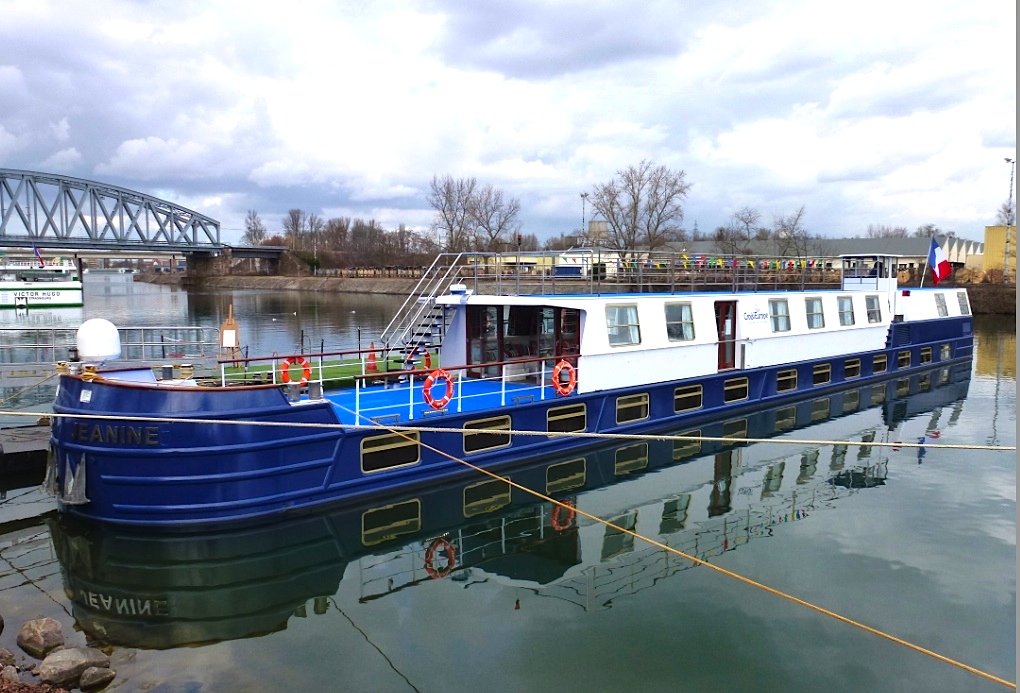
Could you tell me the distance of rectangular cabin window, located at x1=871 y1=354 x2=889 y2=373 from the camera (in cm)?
2306

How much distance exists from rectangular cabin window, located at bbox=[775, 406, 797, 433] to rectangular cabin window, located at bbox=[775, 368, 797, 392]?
1.81ft

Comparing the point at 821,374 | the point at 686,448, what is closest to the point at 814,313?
the point at 821,374

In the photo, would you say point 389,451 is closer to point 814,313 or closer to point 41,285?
point 814,313

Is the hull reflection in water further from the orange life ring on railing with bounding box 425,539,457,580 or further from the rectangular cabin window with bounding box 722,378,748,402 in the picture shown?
the rectangular cabin window with bounding box 722,378,748,402

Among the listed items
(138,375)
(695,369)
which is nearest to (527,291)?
(695,369)

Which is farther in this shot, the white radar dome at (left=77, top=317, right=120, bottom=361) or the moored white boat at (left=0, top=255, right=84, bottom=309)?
the moored white boat at (left=0, top=255, right=84, bottom=309)

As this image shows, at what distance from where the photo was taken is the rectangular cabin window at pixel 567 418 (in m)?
14.0

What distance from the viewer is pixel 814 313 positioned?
20.3 metres

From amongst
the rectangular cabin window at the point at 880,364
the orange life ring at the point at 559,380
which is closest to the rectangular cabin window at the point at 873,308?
the rectangular cabin window at the point at 880,364

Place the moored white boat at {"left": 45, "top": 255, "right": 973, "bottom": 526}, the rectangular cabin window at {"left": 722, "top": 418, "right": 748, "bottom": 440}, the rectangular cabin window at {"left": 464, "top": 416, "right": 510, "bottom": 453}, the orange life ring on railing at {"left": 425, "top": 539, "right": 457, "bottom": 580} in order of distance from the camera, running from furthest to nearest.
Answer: the rectangular cabin window at {"left": 722, "top": 418, "right": 748, "bottom": 440}, the rectangular cabin window at {"left": 464, "top": 416, "right": 510, "bottom": 453}, the moored white boat at {"left": 45, "top": 255, "right": 973, "bottom": 526}, the orange life ring on railing at {"left": 425, "top": 539, "right": 457, "bottom": 580}

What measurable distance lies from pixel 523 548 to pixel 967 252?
122383 mm

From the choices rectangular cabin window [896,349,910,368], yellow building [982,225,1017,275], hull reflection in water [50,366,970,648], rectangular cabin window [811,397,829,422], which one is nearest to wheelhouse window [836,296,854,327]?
rectangular cabin window [811,397,829,422]

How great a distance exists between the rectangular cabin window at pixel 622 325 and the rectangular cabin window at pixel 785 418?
210 inches

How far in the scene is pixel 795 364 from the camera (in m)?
19.3
